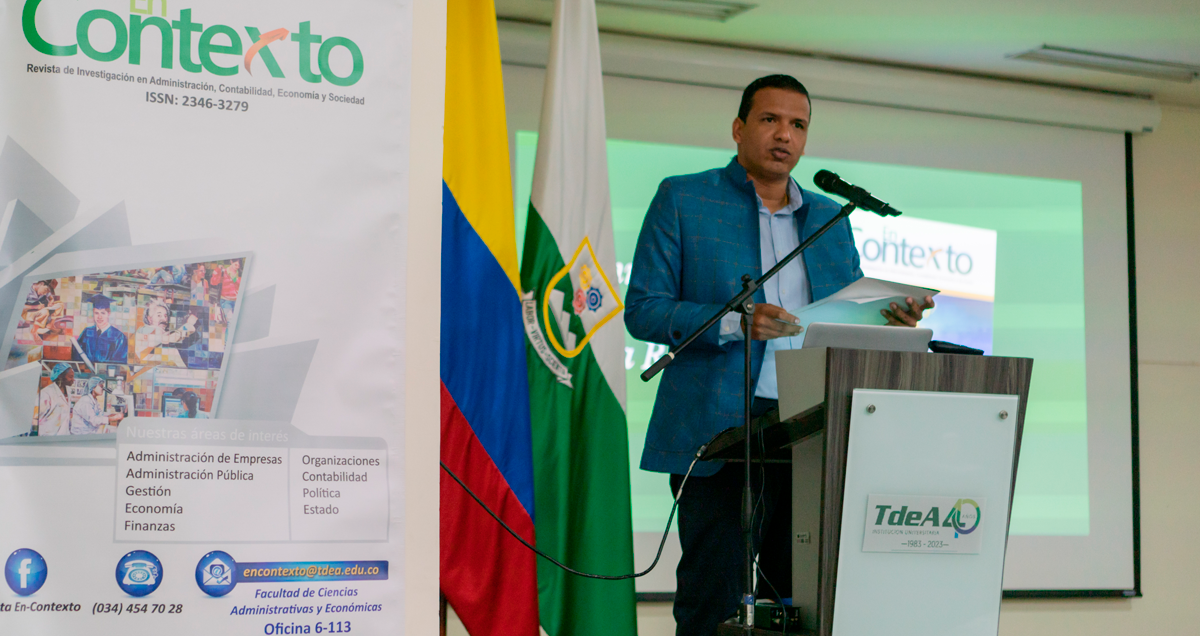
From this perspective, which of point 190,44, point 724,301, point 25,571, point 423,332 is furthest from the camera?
point 724,301

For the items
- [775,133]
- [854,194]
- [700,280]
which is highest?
[775,133]

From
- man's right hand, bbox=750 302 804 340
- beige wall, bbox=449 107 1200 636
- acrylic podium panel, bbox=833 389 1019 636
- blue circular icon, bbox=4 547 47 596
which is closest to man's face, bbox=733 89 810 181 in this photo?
man's right hand, bbox=750 302 804 340

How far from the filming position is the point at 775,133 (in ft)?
8.16

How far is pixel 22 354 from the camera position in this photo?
1120 millimetres

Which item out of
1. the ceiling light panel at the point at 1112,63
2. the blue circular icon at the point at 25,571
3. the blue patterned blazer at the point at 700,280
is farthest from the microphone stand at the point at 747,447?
the ceiling light panel at the point at 1112,63

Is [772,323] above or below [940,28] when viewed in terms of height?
below

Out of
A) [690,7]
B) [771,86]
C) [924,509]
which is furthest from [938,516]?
[690,7]

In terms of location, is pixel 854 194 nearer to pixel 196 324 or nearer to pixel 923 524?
pixel 923 524

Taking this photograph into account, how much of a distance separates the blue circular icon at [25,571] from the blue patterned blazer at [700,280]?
138cm

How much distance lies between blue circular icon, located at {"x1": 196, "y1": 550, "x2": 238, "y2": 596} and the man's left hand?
132 cm

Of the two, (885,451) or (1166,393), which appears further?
(1166,393)

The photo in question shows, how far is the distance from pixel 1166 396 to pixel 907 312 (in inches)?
135

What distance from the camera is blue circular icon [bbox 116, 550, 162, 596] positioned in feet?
3.71

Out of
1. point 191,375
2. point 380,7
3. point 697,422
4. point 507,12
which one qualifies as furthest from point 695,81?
point 191,375
